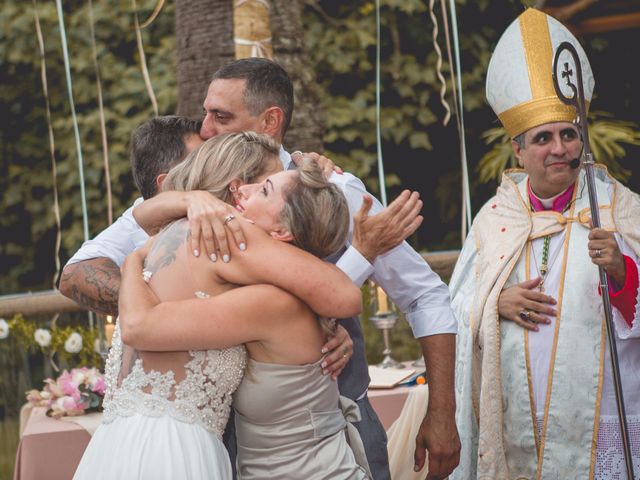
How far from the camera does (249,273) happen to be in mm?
2295

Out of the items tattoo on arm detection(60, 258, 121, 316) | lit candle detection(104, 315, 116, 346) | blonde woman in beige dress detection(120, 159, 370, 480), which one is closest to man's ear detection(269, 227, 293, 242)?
blonde woman in beige dress detection(120, 159, 370, 480)

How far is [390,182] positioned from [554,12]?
315cm

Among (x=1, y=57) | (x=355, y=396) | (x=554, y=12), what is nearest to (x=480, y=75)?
(x=554, y=12)

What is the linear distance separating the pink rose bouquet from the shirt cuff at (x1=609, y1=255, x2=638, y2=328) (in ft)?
6.28

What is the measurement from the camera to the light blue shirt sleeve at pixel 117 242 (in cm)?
338

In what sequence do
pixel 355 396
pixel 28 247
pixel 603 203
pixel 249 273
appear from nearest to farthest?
1. pixel 249 273
2. pixel 355 396
3. pixel 603 203
4. pixel 28 247

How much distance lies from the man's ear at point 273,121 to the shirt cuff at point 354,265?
70 centimetres

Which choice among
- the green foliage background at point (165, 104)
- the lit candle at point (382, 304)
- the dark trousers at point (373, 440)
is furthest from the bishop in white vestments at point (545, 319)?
the green foliage background at point (165, 104)

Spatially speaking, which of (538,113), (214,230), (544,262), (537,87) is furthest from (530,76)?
(214,230)

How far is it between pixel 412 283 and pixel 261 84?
79cm

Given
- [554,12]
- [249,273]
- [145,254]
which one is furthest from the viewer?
[554,12]

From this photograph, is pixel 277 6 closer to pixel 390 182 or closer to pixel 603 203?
pixel 603 203

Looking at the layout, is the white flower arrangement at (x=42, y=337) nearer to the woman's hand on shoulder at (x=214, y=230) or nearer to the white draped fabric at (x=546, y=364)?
the white draped fabric at (x=546, y=364)

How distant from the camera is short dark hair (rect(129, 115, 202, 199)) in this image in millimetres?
3180
